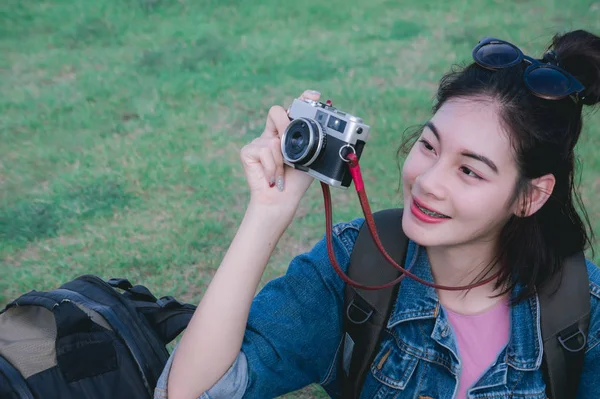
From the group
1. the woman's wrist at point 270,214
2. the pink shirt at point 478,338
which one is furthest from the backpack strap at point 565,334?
the woman's wrist at point 270,214

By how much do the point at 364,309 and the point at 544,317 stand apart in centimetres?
50

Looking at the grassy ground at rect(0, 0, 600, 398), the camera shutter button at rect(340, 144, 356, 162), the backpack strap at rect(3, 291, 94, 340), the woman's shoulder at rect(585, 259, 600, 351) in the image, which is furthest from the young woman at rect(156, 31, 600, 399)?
the grassy ground at rect(0, 0, 600, 398)

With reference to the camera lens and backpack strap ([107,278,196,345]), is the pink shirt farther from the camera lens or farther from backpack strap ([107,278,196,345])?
backpack strap ([107,278,196,345])

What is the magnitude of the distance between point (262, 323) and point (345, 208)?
95.6 inches

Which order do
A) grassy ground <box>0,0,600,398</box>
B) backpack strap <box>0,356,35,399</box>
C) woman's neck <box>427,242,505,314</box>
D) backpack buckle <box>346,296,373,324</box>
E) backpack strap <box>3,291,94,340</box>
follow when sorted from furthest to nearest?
grassy ground <box>0,0,600,398</box>
woman's neck <box>427,242,505,314</box>
backpack buckle <box>346,296,373,324</box>
backpack strap <box>3,291,94,340</box>
backpack strap <box>0,356,35,399</box>

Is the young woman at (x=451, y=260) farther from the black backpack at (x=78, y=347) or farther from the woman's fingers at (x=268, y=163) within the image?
the black backpack at (x=78, y=347)

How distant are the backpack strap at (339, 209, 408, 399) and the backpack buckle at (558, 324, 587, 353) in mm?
464

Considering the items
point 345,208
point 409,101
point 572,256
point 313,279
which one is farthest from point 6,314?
point 409,101

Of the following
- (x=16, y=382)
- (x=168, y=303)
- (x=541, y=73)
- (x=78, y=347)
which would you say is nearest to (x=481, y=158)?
(x=541, y=73)

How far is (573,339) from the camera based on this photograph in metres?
1.81

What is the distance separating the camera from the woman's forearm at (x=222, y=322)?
5.49ft

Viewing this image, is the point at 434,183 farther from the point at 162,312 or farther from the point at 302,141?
the point at 162,312

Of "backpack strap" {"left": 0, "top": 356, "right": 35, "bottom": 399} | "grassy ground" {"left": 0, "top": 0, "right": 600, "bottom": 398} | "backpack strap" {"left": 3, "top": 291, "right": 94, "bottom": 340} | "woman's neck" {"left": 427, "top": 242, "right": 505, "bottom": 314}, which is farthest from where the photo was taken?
"grassy ground" {"left": 0, "top": 0, "right": 600, "bottom": 398}

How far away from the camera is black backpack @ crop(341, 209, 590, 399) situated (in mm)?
1811
